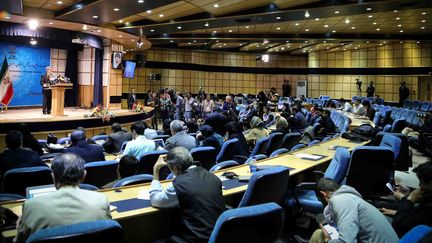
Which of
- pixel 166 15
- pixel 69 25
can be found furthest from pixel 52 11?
pixel 166 15

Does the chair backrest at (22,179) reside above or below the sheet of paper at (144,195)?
above

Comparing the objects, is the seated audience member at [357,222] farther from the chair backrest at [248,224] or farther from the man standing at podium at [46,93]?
the man standing at podium at [46,93]

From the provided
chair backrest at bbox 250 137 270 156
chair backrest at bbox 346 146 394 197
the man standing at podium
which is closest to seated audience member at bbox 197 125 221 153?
chair backrest at bbox 250 137 270 156

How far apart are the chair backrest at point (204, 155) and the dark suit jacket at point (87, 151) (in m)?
1.20

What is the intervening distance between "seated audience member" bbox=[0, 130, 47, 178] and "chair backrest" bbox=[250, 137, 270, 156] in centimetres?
313

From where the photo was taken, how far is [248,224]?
6.81ft

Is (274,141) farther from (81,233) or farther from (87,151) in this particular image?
(81,233)

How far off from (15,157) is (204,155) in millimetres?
2199

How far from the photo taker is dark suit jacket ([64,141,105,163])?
4.45 meters

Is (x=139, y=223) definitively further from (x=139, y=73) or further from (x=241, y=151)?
(x=139, y=73)

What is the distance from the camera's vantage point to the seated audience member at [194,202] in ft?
8.07

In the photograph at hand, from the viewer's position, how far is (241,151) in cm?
588

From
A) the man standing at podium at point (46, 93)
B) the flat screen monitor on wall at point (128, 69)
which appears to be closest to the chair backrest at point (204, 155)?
the man standing at podium at point (46, 93)

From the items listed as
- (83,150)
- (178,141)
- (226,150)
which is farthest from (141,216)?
(226,150)
